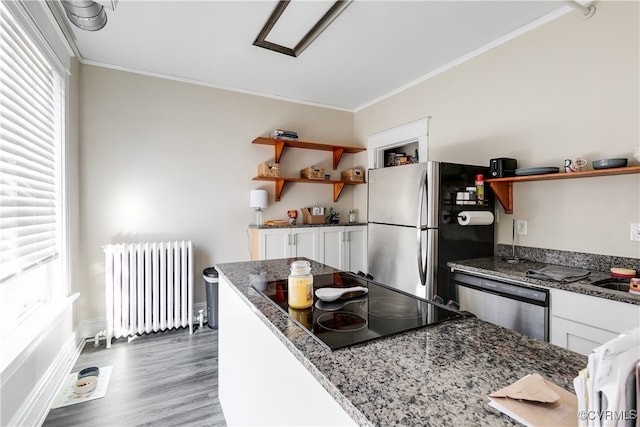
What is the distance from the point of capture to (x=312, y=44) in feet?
8.53

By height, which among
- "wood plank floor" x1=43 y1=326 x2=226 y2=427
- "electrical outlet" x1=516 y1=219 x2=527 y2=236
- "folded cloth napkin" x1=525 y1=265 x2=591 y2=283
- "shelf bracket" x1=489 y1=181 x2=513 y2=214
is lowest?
"wood plank floor" x1=43 y1=326 x2=226 y2=427

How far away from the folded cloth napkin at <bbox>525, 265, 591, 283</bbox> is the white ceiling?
5.81 ft

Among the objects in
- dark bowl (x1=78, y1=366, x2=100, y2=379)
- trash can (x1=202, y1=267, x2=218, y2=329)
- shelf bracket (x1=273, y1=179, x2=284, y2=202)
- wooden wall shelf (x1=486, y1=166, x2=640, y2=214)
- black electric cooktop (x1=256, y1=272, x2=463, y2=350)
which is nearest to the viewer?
black electric cooktop (x1=256, y1=272, x2=463, y2=350)

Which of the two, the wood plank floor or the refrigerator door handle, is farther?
the refrigerator door handle

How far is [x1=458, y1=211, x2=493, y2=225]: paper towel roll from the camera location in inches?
92.7

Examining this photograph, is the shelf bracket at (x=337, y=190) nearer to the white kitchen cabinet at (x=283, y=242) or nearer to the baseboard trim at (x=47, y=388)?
the white kitchen cabinet at (x=283, y=242)

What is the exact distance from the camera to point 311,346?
0.84 m

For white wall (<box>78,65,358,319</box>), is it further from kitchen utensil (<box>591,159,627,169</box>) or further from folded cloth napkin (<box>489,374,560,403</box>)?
folded cloth napkin (<box>489,374,560,403</box>)

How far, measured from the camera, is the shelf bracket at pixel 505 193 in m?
2.41

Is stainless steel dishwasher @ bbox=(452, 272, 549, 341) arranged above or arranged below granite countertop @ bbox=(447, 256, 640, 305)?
below

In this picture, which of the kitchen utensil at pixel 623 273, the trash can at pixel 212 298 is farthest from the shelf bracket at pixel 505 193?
the trash can at pixel 212 298

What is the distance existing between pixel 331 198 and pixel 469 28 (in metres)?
2.37

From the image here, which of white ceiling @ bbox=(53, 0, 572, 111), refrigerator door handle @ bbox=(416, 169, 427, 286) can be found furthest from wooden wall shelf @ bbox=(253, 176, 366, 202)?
refrigerator door handle @ bbox=(416, 169, 427, 286)

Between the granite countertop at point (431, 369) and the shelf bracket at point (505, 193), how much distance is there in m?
1.73
